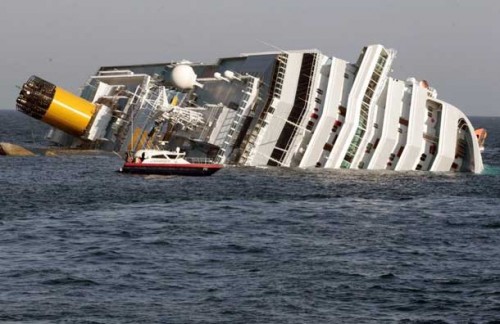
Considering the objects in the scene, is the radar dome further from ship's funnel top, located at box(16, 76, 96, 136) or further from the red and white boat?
the red and white boat

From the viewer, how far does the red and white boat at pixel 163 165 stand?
75.3 meters

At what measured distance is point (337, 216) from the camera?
55469 millimetres

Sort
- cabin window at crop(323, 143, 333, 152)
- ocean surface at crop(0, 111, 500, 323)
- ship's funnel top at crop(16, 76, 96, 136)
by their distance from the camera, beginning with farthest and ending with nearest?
ship's funnel top at crop(16, 76, 96, 136) → cabin window at crop(323, 143, 333, 152) → ocean surface at crop(0, 111, 500, 323)

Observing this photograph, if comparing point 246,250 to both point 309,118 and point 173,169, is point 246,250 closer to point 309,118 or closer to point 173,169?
point 173,169

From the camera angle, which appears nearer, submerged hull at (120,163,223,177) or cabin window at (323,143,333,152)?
submerged hull at (120,163,223,177)

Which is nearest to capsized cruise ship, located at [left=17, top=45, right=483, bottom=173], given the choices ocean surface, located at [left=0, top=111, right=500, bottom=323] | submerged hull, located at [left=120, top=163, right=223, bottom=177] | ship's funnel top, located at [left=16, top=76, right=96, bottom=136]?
submerged hull, located at [left=120, top=163, right=223, bottom=177]

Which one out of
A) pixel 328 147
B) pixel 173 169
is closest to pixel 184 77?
pixel 173 169

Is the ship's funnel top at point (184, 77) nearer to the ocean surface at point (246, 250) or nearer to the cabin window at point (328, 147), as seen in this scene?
the cabin window at point (328, 147)

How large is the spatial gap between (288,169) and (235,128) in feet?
17.6

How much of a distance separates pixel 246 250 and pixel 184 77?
155ft

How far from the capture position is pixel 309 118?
7775 cm

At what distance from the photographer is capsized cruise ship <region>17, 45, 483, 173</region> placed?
78188 millimetres

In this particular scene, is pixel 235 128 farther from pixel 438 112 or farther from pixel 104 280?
pixel 104 280

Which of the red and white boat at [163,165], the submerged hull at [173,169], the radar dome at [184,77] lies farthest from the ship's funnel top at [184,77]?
the submerged hull at [173,169]
